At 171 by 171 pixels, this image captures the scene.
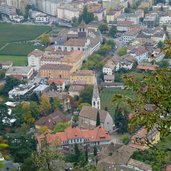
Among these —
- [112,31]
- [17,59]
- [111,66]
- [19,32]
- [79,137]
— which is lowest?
[19,32]

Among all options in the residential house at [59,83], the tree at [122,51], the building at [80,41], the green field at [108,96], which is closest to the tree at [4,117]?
the green field at [108,96]

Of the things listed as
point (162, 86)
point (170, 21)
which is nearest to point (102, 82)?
point (170, 21)

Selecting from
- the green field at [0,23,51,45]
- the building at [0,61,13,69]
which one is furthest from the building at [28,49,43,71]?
the green field at [0,23,51,45]

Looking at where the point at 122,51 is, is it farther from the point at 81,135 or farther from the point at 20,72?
the point at 81,135

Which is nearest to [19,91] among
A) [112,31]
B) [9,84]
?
[9,84]

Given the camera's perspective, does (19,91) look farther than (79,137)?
Yes

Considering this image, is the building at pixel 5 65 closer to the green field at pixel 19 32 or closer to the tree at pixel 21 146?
the green field at pixel 19 32
